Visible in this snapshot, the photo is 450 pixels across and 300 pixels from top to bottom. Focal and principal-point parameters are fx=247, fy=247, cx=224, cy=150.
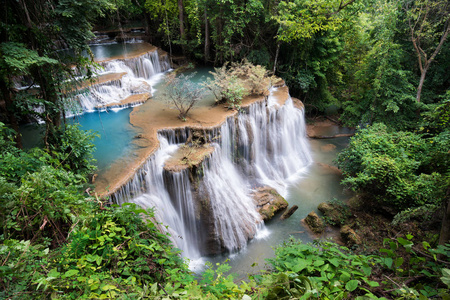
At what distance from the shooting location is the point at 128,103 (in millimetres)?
10891

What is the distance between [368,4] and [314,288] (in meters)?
15.1

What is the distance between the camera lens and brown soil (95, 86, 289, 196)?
21.1 feet

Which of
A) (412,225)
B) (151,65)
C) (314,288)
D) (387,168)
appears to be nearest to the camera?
(314,288)

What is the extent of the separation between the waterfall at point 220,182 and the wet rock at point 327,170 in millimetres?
847

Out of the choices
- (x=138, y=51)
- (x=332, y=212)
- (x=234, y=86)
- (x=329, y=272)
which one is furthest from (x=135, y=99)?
(x=329, y=272)

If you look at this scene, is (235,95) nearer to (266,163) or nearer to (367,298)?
(266,163)

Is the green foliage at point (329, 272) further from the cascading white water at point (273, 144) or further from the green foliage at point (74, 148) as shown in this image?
the cascading white water at point (273, 144)

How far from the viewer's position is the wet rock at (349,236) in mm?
7305

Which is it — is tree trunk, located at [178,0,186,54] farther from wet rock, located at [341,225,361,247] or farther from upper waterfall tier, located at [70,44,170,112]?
wet rock, located at [341,225,361,247]

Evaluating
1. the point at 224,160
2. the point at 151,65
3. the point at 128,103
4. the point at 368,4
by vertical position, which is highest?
the point at 368,4

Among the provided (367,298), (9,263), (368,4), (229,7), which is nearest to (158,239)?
(9,263)

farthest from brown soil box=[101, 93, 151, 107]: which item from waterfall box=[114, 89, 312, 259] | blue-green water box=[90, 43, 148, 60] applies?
blue-green water box=[90, 43, 148, 60]

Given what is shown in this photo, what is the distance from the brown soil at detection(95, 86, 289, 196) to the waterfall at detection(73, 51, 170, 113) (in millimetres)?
1424

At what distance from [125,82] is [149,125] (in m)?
4.39
